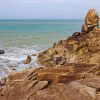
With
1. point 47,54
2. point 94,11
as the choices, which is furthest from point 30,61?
point 94,11

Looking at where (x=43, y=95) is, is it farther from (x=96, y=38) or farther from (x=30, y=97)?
(x=96, y=38)

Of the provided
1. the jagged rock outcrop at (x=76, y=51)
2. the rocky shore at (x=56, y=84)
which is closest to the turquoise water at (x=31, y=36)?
the jagged rock outcrop at (x=76, y=51)

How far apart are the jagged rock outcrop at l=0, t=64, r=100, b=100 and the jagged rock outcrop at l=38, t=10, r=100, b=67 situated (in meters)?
11.7

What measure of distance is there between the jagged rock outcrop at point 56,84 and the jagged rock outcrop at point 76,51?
11.7 metres

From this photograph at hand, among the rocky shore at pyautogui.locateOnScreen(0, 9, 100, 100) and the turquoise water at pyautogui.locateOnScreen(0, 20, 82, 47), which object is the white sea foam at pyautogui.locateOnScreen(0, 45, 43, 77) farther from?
the turquoise water at pyautogui.locateOnScreen(0, 20, 82, 47)

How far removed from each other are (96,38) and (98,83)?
19.6m

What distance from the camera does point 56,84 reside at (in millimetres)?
15570

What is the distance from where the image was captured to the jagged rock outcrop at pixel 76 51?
30.7 meters

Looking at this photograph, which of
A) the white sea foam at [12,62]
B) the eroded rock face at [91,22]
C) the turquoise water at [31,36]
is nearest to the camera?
the white sea foam at [12,62]

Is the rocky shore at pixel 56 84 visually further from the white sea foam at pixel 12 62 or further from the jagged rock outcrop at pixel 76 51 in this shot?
the jagged rock outcrop at pixel 76 51

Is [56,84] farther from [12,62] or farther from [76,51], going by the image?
[12,62]

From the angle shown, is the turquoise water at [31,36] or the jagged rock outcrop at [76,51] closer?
the jagged rock outcrop at [76,51]

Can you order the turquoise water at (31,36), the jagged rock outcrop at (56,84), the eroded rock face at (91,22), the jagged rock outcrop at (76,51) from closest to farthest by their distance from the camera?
the jagged rock outcrop at (56,84), the jagged rock outcrop at (76,51), the eroded rock face at (91,22), the turquoise water at (31,36)

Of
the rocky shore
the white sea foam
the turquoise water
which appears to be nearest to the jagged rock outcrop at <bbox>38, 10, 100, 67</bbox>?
the white sea foam
